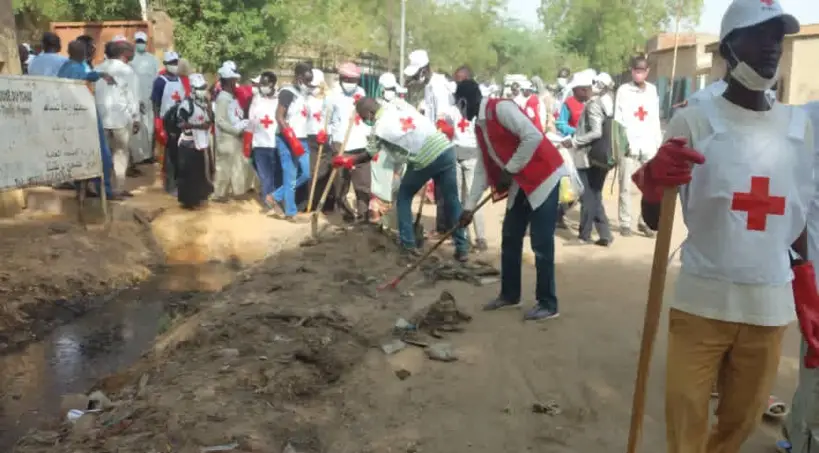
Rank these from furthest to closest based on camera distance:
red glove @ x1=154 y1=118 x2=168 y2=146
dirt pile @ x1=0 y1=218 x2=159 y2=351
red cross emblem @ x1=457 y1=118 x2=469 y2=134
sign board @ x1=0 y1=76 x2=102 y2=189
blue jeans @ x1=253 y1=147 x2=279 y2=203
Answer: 1. red glove @ x1=154 y1=118 x2=168 y2=146
2. blue jeans @ x1=253 y1=147 x2=279 y2=203
3. red cross emblem @ x1=457 y1=118 x2=469 y2=134
4. sign board @ x1=0 y1=76 x2=102 y2=189
5. dirt pile @ x1=0 y1=218 x2=159 y2=351

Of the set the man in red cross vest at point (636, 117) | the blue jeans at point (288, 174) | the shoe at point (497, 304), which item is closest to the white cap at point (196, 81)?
the blue jeans at point (288, 174)

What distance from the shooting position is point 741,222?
106 inches

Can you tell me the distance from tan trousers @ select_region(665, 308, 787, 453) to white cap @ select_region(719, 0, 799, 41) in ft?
3.38

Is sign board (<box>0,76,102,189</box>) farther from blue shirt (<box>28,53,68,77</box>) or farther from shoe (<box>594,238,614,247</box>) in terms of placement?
shoe (<box>594,238,614,247</box>)

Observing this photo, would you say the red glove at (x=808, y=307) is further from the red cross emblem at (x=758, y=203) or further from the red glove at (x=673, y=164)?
the red glove at (x=673, y=164)

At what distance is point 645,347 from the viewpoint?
271cm

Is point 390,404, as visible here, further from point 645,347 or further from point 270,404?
point 645,347

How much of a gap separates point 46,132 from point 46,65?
109 inches

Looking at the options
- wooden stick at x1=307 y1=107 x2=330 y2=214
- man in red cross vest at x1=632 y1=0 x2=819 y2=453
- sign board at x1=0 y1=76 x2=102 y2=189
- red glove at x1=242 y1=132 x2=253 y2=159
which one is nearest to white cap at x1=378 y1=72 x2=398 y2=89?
wooden stick at x1=307 y1=107 x2=330 y2=214

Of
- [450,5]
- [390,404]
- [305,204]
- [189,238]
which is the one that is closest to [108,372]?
[390,404]

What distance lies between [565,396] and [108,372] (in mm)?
3212

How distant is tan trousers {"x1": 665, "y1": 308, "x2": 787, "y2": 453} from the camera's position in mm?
2736

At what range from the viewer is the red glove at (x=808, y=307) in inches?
108

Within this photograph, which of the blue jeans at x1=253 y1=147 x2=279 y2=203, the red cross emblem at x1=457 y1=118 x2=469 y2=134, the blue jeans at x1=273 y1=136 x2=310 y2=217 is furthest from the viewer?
the blue jeans at x1=253 y1=147 x2=279 y2=203
